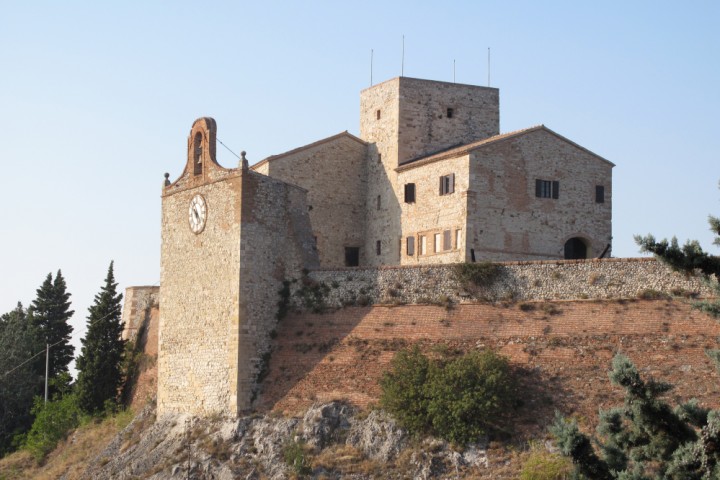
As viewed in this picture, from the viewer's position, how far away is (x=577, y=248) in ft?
193

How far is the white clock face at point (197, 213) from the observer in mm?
54938

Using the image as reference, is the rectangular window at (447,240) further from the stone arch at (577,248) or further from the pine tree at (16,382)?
the pine tree at (16,382)

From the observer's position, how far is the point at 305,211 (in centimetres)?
5541

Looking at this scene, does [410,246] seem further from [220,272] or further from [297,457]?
[297,457]

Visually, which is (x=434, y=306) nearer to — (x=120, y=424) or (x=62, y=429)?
(x=120, y=424)

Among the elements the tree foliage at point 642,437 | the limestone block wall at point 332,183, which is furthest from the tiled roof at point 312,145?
the tree foliage at point 642,437

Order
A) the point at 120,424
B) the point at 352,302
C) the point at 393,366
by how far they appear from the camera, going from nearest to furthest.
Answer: the point at 393,366 < the point at 352,302 < the point at 120,424

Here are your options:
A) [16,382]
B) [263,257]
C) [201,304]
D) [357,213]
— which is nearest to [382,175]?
[357,213]

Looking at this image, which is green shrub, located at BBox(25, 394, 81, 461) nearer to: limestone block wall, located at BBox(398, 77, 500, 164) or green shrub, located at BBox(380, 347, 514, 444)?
limestone block wall, located at BBox(398, 77, 500, 164)

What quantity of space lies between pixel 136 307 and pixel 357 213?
1310 cm

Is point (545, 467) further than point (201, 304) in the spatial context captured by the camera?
No

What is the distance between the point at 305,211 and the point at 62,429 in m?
16.9

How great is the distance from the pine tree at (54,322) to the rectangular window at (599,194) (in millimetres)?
30508

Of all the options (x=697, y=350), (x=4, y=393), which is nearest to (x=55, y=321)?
(x=4, y=393)
